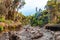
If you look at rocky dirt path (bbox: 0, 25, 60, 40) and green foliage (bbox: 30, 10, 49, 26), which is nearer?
rocky dirt path (bbox: 0, 25, 60, 40)

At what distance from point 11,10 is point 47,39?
1449 centimetres

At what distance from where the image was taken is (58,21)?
38.8 m

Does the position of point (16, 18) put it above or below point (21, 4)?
below

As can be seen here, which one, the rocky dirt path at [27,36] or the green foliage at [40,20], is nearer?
the rocky dirt path at [27,36]

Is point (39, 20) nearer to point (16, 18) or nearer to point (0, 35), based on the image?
point (16, 18)

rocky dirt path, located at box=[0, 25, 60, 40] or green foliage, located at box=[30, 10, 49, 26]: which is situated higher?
rocky dirt path, located at box=[0, 25, 60, 40]

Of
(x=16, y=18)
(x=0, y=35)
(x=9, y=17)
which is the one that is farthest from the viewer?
(x=16, y=18)

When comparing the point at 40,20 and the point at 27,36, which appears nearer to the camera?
the point at 27,36

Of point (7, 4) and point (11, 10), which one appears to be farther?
point (11, 10)

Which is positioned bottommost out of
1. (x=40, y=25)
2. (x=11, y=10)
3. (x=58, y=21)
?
(x=40, y=25)

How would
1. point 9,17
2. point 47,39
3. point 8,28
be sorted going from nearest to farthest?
point 47,39
point 8,28
point 9,17

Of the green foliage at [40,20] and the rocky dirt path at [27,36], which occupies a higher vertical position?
the rocky dirt path at [27,36]

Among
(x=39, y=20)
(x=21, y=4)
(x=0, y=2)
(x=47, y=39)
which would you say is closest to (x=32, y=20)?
(x=39, y=20)

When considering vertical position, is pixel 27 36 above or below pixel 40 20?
above
